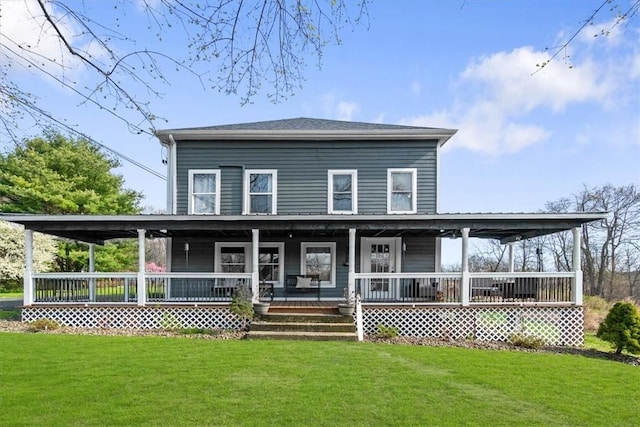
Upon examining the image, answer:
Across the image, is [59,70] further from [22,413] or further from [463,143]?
[463,143]

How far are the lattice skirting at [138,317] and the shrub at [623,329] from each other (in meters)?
9.16

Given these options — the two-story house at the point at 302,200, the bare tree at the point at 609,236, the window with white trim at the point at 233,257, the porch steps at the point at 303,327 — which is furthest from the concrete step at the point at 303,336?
the bare tree at the point at 609,236

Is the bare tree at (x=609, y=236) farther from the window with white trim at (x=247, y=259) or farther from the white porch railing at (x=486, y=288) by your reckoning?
the window with white trim at (x=247, y=259)

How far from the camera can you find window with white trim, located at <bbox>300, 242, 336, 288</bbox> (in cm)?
1513

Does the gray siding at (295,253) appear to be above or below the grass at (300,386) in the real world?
above

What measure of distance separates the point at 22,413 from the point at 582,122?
1546cm

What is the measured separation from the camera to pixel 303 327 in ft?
36.3

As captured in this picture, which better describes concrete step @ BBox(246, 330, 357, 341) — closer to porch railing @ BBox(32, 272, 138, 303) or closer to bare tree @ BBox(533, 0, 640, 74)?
porch railing @ BBox(32, 272, 138, 303)

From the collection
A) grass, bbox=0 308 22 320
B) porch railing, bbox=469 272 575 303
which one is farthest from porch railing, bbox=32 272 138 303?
porch railing, bbox=469 272 575 303

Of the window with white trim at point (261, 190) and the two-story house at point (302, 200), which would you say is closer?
the two-story house at point (302, 200)

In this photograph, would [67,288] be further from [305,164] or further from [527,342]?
[527,342]

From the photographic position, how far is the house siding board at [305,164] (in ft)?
49.1

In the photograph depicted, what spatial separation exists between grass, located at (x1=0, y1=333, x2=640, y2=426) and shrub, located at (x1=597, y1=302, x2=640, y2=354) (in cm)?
149

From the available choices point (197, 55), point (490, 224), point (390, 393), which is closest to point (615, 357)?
point (490, 224)
